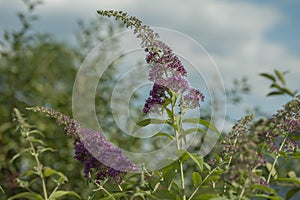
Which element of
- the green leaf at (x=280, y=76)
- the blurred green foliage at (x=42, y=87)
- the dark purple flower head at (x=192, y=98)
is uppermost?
the blurred green foliage at (x=42, y=87)

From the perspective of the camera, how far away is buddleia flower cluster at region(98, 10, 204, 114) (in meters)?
2.21

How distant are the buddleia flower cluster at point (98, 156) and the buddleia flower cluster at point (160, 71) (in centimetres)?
26

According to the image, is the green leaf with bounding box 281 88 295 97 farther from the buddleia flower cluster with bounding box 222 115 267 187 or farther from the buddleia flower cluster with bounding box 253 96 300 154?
the buddleia flower cluster with bounding box 222 115 267 187

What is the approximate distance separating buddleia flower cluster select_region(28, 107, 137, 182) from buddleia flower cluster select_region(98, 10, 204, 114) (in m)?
0.26

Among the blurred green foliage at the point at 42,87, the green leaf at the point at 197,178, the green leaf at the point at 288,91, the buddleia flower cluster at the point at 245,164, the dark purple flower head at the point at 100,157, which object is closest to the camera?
the buddleia flower cluster at the point at 245,164

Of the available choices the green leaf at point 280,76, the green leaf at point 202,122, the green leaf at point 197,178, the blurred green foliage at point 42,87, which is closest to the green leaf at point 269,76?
the green leaf at point 280,76

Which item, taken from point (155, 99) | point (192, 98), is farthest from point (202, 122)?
point (155, 99)

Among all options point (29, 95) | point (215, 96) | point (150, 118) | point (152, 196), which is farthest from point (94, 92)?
point (152, 196)

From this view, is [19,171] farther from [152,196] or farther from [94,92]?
[152,196]

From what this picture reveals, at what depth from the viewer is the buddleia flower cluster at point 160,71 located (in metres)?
2.21

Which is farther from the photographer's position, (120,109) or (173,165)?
(120,109)

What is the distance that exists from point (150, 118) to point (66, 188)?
3.08m

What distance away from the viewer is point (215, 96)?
4711 millimetres

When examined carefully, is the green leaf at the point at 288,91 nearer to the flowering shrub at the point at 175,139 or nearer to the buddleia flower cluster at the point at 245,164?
the flowering shrub at the point at 175,139
